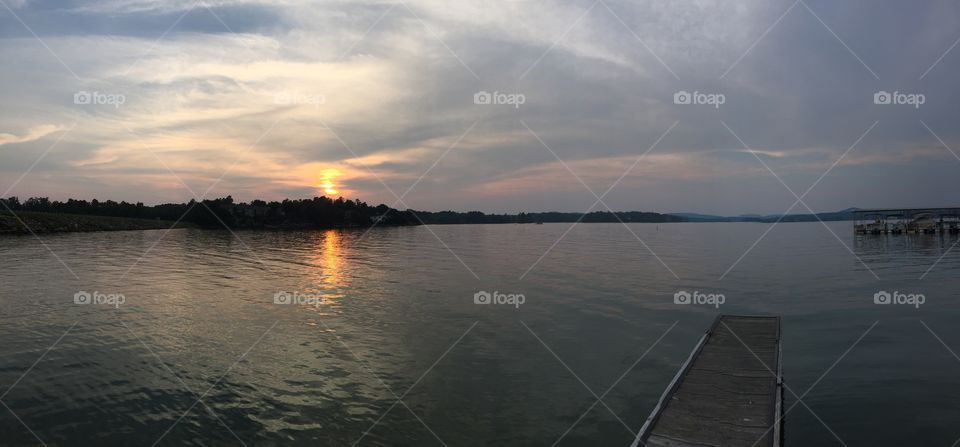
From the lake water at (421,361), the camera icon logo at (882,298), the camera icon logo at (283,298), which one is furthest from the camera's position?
the camera icon logo at (882,298)

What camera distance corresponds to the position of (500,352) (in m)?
21.9

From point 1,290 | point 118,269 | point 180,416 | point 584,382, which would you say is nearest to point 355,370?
point 180,416

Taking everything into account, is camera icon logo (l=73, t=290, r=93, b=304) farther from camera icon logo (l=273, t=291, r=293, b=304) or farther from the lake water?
camera icon logo (l=273, t=291, r=293, b=304)

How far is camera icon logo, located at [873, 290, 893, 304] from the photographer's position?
1364 inches

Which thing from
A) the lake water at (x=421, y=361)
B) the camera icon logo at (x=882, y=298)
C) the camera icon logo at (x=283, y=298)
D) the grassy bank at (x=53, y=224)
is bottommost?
the lake water at (x=421, y=361)

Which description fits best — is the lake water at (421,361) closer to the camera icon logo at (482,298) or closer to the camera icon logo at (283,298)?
the camera icon logo at (283,298)

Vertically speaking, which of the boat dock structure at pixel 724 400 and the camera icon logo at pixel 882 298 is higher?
the camera icon logo at pixel 882 298

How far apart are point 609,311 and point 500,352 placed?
11.6 meters

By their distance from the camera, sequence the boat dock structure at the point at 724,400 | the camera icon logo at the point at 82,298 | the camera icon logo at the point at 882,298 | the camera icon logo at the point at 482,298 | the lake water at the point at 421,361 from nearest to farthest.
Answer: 1. the boat dock structure at the point at 724,400
2. the lake water at the point at 421,361
3. the camera icon logo at the point at 82,298
4. the camera icon logo at the point at 482,298
5. the camera icon logo at the point at 882,298

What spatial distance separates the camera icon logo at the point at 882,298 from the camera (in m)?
34.7

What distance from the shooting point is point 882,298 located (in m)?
35.8

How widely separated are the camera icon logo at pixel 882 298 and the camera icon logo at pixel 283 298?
38.2 m

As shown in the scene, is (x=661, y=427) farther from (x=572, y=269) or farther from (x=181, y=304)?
(x=572, y=269)

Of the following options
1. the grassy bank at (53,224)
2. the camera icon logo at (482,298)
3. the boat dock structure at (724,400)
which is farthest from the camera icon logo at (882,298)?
the grassy bank at (53,224)
